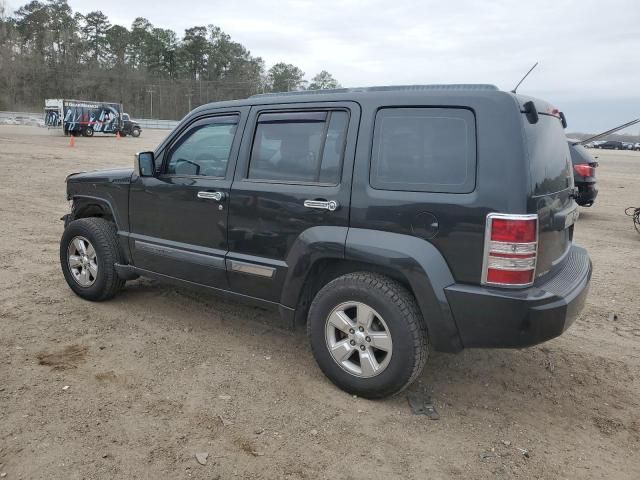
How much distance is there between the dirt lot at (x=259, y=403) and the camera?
2764 mm

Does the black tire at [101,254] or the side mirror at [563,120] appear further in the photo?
the black tire at [101,254]

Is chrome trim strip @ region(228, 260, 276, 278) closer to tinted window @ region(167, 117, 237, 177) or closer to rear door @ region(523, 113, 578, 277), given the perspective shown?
tinted window @ region(167, 117, 237, 177)

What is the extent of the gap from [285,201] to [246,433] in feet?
4.94

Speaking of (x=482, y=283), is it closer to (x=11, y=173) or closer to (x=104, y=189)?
(x=104, y=189)

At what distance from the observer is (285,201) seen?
3.55 meters

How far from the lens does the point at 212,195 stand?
392 cm

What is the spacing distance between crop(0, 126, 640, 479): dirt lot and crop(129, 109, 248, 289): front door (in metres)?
0.62

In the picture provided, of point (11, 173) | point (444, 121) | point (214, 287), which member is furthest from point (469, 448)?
point (11, 173)

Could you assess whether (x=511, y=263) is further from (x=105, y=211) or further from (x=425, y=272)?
(x=105, y=211)

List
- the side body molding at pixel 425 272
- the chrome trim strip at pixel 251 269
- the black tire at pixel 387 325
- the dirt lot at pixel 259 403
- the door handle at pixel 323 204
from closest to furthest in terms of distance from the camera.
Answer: the dirt lot at pixel 259 403, the side body molding at pixel 425 272, the black tire at pixel 387 325, the door handle at pixel 323 204, the chrome trim strip at pixel 251 269

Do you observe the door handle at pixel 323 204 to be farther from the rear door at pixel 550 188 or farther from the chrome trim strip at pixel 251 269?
the rear door at pixel 550 188

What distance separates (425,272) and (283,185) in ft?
3.96

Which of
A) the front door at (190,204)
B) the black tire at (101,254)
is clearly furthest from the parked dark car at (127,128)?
the front door at (190,204)

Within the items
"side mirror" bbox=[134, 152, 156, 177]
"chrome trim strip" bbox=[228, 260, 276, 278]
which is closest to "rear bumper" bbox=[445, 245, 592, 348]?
"chrome trim strip" bbox=[228, 260, 276, 278]
